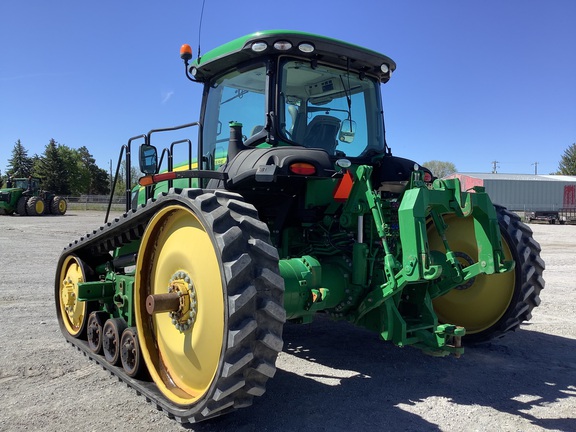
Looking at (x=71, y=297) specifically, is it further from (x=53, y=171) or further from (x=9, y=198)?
(x=53, y=171)

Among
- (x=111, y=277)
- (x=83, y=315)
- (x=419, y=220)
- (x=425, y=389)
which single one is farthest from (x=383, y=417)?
(x=83, y=315)

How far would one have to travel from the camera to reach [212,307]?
9.98 ft

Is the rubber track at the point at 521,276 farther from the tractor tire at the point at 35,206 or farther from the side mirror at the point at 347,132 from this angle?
Answer: the tractor tire at the point at 35,206

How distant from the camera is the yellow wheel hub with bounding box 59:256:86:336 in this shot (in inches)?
199

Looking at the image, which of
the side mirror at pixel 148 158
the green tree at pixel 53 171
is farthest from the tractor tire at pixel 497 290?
the green tree at pixel 53 171

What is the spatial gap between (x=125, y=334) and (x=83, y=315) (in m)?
1.21

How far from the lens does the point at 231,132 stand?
4059 mm

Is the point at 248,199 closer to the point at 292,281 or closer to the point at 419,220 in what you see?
the point at 292,281

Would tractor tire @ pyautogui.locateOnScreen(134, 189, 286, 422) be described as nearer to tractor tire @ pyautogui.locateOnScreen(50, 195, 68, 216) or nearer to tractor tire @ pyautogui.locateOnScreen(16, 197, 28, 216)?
tractor tire @ pyautogui.locateOnScreen(16, 197, 28, 216)

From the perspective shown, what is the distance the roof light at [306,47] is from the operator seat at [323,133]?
644 mm

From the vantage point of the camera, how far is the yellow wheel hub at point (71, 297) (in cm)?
506

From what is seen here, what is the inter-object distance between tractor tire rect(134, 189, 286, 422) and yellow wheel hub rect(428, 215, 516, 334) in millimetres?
2308

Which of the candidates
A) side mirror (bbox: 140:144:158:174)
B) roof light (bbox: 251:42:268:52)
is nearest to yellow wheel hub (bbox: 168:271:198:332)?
side mirror (bbox: 140:144:158:174)

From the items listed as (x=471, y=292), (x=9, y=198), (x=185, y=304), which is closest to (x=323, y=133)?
(x=185, y=304)
